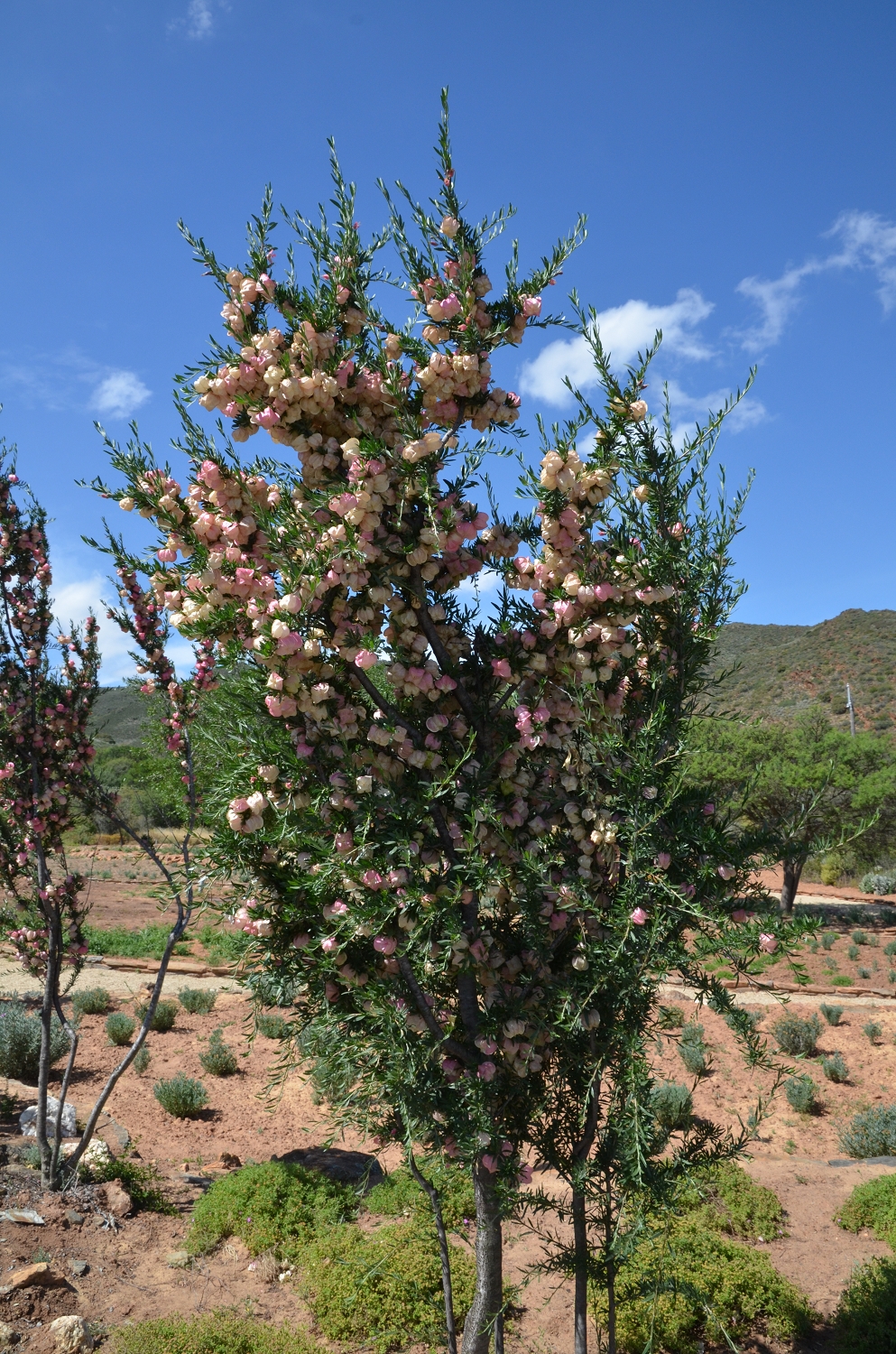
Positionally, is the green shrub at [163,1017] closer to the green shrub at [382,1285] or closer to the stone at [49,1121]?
the stone at [49,1121]

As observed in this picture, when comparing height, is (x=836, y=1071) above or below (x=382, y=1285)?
below

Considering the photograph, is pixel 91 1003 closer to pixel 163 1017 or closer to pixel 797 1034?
pixel 163 1017

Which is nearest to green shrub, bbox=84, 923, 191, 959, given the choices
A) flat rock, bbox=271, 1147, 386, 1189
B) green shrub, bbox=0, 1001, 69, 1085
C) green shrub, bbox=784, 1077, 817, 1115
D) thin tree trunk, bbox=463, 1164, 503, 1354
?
green shrub, bbox=0, 1001, 69, 1085

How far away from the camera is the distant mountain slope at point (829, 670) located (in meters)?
45.6

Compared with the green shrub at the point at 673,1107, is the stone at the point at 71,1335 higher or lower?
higher

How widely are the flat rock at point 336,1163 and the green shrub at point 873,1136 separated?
5.69 metres

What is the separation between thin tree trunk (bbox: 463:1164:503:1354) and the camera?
3506mm

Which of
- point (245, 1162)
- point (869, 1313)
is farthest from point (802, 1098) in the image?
point (245, 1162)

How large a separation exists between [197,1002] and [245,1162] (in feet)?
21.5

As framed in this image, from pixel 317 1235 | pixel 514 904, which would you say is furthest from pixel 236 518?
pixel 317 1235

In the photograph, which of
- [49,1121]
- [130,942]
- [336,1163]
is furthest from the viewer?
[130,942]

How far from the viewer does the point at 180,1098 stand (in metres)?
10.1

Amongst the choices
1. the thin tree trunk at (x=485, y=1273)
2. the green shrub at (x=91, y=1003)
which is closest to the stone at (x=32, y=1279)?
the thin tree trunk at (x=485, y=1273)

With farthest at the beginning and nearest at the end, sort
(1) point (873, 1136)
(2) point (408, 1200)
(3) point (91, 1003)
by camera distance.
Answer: (3) point (91, 1003) < (1) point (873, 1136) < (2) point (408, 1200)
